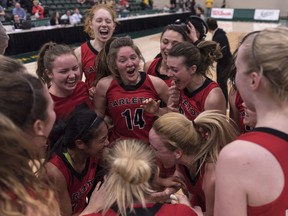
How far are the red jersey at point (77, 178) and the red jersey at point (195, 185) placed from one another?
571mm

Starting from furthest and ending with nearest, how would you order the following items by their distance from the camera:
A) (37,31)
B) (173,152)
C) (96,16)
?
(37,31)
(96,16)
(173,152)

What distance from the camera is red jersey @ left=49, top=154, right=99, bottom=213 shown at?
77.7 inches

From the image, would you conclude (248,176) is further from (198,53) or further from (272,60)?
(198,53)

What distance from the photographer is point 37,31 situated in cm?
1019

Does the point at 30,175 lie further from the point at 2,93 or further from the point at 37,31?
the point at 37,31

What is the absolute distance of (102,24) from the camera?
3477mm

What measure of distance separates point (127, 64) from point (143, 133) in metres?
0.58

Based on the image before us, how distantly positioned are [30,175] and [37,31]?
9.84 meters

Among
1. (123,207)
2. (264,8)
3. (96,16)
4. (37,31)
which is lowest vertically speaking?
(264,8)

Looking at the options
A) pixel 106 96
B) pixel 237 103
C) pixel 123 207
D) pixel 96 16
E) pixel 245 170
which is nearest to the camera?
pixel 245 170

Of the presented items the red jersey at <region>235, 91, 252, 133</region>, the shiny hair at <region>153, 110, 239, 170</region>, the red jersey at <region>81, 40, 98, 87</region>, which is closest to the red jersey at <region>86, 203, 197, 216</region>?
the shiny hair at <region>153, 110, 239, 170</region>

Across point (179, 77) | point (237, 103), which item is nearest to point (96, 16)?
point (179, 77)

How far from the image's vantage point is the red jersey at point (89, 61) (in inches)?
132

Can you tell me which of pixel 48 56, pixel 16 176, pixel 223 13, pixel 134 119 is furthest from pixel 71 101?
pixel 223 13
